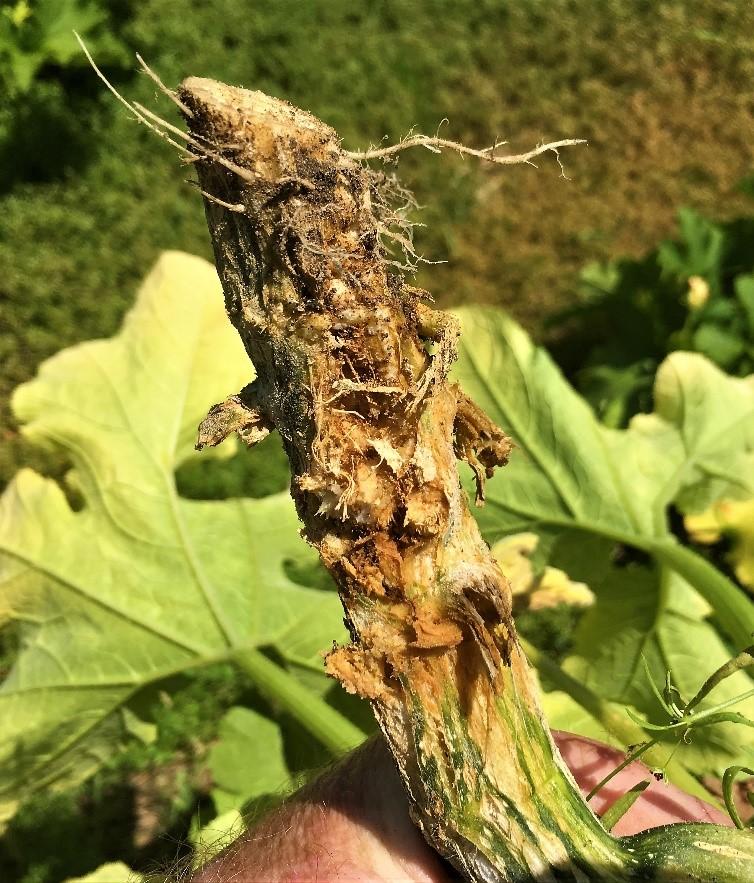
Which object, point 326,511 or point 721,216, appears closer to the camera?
point 326,511

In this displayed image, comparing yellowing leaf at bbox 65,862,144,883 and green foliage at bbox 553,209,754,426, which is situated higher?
green foliage at bbox 553,209,754,426

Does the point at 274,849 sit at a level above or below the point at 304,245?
below

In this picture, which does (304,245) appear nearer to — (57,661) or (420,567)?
(420,567)

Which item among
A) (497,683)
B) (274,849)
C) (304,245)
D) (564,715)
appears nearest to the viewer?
(304,245)

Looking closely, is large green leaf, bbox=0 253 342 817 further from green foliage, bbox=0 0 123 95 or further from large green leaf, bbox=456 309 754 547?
A: green foliage, bbox=0 0 123 95

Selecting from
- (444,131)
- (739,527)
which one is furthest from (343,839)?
(444,131)

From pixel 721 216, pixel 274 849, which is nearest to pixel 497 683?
pixel 274 849

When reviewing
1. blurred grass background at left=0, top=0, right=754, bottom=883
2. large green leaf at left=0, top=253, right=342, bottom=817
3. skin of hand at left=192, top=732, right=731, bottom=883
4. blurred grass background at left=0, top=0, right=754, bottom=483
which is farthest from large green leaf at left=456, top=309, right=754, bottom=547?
blurred grass background at left=0, top=0, right=754, bottom=483
